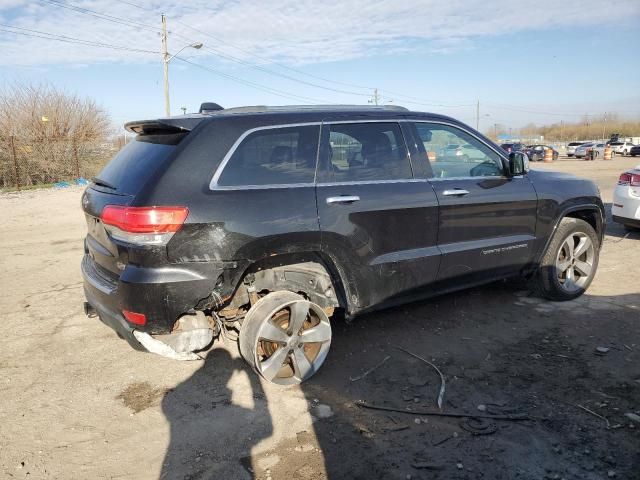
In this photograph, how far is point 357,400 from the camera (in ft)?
10.9

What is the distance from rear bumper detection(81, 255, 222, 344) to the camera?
301cm

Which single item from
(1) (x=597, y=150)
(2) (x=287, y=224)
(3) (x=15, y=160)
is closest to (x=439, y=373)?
(2) (x=287, y=224)

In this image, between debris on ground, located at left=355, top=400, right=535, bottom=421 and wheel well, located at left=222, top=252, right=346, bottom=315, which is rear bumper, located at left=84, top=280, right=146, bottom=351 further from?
debris on ground, located at left=355, top=400, right=535, bottom=421

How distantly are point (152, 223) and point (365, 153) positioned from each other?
1.68 metres

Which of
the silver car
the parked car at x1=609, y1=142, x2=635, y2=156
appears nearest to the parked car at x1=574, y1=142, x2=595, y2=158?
the silver car

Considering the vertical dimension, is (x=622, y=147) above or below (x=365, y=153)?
above

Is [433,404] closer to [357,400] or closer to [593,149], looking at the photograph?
[357,400]

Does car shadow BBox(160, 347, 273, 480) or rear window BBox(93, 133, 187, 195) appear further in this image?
rear window BBox(93, 133, 187, 195)

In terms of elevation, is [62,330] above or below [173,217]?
below

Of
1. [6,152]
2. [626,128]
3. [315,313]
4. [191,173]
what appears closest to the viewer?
[191,173]

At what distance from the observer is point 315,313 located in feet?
12.0

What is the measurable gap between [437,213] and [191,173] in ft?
6.44

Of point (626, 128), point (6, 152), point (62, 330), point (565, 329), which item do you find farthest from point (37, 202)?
point (626, 128)

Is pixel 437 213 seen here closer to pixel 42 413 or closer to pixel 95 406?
pixel 95 406
